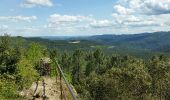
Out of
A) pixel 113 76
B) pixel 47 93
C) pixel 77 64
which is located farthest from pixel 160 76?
pixel 77 64

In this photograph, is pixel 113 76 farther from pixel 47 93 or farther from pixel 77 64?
pixel 77 64

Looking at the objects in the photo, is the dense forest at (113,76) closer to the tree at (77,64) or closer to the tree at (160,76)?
the tree at (160,76)

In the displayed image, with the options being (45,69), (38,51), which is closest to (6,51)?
(38,51)

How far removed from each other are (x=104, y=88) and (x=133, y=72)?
61.4ft

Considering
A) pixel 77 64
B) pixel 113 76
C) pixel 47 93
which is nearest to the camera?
pixel 47 93

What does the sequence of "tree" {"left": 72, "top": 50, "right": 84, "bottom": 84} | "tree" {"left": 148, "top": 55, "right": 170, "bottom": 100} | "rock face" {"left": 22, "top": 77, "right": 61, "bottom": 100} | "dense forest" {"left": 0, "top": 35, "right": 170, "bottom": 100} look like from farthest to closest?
"tree" {"left": 72, "top": 50, "right": 84, "bottom": 84}, "tree" {"left": 148, "top": 55, "right": 170, "bottom": 100}, "dense forest" {"left": 0, "top": 35, "right": 170, "bottom": 100}, "rock face" {"left": 22, "top": 77, "right": 61, "bottom": 100}

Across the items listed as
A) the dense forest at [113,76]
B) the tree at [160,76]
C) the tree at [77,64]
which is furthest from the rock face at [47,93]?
the tree at [77,64]

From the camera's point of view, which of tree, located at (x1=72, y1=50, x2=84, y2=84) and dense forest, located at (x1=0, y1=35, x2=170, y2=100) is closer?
dense forest, located at (x1=0, y1=35, x2=170, y2=100)

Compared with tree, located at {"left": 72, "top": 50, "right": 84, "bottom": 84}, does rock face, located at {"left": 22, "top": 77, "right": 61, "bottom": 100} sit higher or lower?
higher

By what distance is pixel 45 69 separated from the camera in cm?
4197

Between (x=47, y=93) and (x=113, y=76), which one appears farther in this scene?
(x=113, y=76)

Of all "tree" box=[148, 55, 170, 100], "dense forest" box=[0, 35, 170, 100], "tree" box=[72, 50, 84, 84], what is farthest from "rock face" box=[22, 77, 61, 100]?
"tree" box=[72, 50, 84, 84]

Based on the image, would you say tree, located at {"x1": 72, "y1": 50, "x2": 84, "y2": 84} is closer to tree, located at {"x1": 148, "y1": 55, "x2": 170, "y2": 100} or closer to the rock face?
tree, located at {"x1": 148, "y1": 55, "x2": 170, "y2": 100}

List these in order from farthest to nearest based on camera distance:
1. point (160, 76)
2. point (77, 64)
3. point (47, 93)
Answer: point (77, 64), point (160, 76), point (47, 93)
